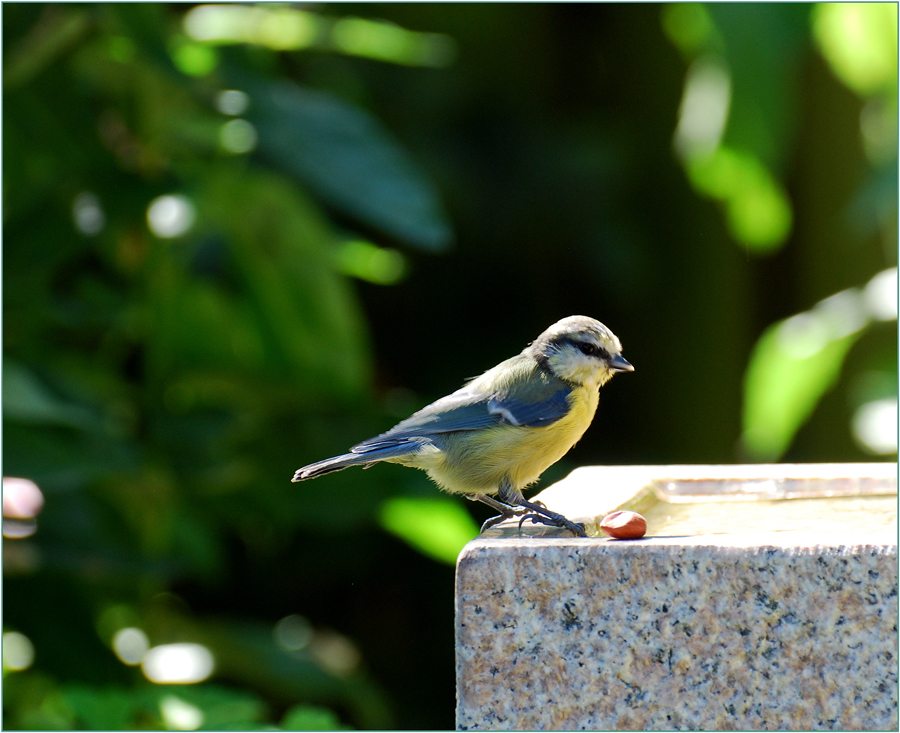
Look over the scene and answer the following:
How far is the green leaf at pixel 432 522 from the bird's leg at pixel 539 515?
54 centimetres

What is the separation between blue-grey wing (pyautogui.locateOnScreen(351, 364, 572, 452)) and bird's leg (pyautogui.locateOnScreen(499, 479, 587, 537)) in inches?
4.4

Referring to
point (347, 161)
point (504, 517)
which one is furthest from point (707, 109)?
point (504, 517)

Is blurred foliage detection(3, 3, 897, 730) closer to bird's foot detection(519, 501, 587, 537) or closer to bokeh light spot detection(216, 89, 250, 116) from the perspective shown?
bokeh light spot detection(216, 89, 250, 116)

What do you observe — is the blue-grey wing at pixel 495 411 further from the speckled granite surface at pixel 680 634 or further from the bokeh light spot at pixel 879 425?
the bokeh light spot at pixel 879 425

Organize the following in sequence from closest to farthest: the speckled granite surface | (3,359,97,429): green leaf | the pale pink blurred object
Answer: the speckled granite surface < (3,359,97,429): green leaf < the pale pink blurred object

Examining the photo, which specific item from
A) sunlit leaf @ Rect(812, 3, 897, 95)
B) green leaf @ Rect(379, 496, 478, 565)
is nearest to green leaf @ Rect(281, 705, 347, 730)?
green leaf @ Rect(379, 496, 478, 565)

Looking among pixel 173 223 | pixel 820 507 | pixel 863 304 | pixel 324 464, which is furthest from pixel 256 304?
pixel 863 304

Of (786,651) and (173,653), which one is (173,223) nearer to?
(173,653)

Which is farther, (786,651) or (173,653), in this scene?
(173,653)

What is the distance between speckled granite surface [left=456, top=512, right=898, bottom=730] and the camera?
1.05 metres

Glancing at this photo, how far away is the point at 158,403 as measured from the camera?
7.02ft

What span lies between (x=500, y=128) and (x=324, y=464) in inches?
106

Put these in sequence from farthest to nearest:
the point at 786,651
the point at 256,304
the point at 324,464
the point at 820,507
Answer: the point at 256,304
the point at 820,507
the point at 324,464
the point at 786,651

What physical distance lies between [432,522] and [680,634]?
1.09m
